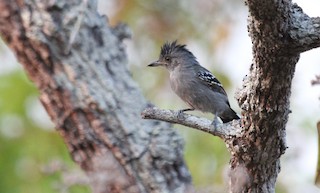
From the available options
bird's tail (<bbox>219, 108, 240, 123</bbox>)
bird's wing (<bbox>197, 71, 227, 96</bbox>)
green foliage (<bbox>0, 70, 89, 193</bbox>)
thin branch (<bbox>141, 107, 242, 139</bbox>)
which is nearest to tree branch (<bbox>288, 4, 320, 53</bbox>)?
thin branch (<bbox>141, 107, 242, 139</bbox>)

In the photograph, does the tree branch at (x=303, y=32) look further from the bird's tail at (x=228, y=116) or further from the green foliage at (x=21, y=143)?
the green foliage at (x=21, y=143)

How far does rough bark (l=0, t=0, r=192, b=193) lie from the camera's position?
19.1ft

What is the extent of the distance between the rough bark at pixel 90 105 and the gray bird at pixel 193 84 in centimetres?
61

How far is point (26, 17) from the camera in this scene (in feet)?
19.6

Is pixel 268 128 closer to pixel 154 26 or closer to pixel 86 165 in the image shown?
pixel 86 165

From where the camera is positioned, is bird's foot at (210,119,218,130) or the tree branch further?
bird's foot at (210,119,218,130)

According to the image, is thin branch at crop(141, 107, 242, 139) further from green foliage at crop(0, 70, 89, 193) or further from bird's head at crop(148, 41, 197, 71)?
green foliage at crop(0, 70, 89, 193)

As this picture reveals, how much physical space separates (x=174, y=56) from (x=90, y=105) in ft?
4.57

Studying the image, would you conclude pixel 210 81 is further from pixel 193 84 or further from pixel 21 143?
pixel 21 143

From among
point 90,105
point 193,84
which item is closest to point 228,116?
point 193,84

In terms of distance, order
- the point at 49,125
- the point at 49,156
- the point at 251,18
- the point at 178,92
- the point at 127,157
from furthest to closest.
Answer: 1. the point at 49,125
2. the point at 49,156
3. the point at 178,92
4. the point at 127,157
5. the point at 251,18

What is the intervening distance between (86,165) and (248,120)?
191 cm

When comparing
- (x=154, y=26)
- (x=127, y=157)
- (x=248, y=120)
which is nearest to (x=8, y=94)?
(x=154, y=26)

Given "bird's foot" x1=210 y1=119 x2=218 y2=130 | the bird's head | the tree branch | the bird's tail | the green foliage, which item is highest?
the green foliage
